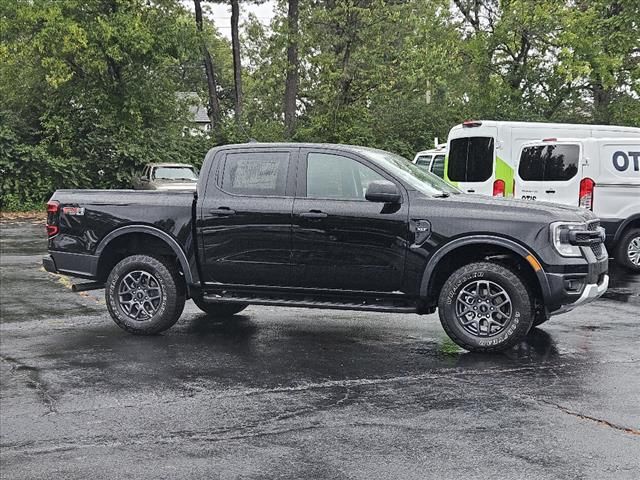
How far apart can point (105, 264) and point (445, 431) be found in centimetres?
459

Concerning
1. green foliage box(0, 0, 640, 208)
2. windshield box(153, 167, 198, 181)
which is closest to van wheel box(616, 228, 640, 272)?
windshield box(153, 167, 198, 181)

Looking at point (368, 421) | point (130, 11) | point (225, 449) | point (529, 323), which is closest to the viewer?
point (225, 449)

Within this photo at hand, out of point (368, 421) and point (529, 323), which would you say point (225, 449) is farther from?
point (529, 323)

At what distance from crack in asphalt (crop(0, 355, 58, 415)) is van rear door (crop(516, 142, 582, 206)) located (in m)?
8.85

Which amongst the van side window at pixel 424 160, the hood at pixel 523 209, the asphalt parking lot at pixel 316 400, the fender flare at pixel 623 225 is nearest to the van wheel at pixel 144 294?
the asphalt parking lot at pixel 316 400

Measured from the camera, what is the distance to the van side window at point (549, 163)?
41.7ft

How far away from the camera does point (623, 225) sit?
12.2 metres

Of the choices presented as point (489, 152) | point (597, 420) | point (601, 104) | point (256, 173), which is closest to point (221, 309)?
point (256, 173)

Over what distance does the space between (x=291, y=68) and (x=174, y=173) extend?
9472 mm

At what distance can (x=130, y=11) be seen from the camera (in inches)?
1101

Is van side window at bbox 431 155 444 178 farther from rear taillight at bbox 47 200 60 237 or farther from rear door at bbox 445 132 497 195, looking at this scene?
rear taillight at bbox 47 200 60 237

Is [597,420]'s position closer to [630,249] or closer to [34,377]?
[34,377]

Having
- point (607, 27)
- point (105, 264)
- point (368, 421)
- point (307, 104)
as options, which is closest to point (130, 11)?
point (307, 104)

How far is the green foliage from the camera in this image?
88.7ft
